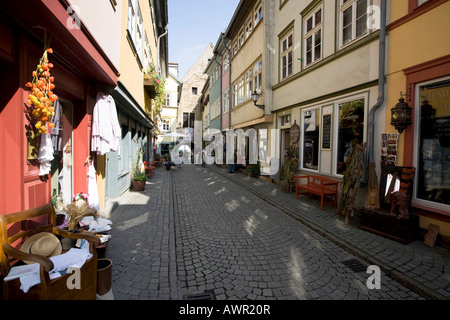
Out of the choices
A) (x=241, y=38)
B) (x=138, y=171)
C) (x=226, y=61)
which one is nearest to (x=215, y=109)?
(x=226, y=61)

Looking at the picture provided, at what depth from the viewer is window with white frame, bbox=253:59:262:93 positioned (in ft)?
39.0

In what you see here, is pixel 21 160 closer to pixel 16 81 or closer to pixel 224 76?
pixel 16 81

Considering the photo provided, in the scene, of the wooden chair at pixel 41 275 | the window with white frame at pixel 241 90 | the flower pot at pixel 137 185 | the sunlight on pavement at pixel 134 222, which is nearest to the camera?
the wooden chair at pixel 41 275

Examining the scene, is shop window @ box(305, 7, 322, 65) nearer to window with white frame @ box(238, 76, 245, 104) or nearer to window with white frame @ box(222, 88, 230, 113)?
window with white frame @ box(238, 76, 245, 104)

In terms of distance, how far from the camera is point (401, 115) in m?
4.68

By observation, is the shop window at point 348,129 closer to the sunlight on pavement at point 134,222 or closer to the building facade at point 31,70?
the sunlight on pavement at point 134,222

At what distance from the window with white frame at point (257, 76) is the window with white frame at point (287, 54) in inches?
67.6

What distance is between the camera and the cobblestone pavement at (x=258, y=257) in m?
2.97

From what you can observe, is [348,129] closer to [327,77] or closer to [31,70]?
[327,77]

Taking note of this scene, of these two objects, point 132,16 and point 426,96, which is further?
point 132,16

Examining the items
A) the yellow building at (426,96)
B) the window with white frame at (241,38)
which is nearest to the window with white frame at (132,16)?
the yellow building at (426,96)

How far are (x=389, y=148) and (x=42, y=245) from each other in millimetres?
6172
